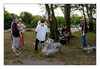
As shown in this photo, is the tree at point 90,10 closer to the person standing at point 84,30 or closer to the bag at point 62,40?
the person standing at point 84,30

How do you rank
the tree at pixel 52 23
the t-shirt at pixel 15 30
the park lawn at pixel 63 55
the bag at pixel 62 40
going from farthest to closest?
the tree at pixel 52 23
the bag at pixel 62 40
the t-shirt at pixel 15 30
the park lawn at pixel 63 55

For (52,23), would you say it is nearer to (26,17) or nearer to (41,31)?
(26,17)

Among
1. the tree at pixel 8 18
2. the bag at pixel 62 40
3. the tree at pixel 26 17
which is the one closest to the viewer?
the tree at pixel 8 18

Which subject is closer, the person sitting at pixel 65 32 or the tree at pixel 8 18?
the tree at pixel 8 18


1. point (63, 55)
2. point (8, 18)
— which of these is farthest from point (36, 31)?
point (63, 55)

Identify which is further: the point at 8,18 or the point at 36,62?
the point at 8,18

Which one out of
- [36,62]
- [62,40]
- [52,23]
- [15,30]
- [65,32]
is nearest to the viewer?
[36,62]

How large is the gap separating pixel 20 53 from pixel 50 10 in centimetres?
264

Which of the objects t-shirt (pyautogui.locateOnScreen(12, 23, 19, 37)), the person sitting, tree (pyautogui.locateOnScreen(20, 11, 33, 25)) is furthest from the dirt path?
the person sitting

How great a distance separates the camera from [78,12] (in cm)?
1016

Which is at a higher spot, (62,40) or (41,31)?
(41,31)

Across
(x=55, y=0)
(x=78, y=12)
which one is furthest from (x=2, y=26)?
(x=78, y=12)

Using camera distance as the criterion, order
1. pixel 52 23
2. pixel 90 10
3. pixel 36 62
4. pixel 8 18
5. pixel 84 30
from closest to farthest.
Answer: pixel 36 62 < pixel 8 18 < pixel 84 30 < pixel 90 10 < pixel 52 23

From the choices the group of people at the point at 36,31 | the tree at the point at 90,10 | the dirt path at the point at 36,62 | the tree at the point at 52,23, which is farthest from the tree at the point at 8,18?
the tree at the point at 90,10
